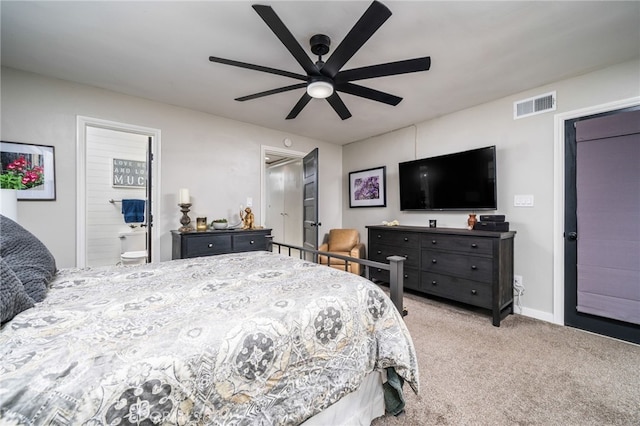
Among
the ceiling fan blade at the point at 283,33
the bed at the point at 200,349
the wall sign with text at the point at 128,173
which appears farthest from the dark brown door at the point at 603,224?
the wall sign with text at the point at 128,173

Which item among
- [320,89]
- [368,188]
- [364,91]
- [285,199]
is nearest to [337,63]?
[320,89]

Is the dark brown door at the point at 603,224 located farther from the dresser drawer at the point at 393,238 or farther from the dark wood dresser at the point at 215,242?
the dark wood dresser at the point at 215,242

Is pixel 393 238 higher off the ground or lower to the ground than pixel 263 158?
lower

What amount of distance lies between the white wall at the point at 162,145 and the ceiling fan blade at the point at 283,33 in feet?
7.33

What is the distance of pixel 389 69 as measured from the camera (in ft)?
5.73

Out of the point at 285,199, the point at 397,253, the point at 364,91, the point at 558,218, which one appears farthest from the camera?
the point at 285,199

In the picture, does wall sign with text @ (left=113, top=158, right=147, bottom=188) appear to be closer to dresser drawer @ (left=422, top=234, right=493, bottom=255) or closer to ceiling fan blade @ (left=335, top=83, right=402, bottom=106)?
ceiling fan blade @ (left=335, top=83, right=402, bottom=106)

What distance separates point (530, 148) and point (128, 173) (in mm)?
5657

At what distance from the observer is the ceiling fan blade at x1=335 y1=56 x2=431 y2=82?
1.67 meters

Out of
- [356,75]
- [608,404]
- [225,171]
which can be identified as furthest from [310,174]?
[608,404]

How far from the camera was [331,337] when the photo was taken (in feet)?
3.70

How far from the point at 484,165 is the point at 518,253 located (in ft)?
3.48

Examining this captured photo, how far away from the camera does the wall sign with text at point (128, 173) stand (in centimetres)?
423

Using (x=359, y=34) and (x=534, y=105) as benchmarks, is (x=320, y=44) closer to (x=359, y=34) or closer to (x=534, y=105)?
(x=359, y=34)
